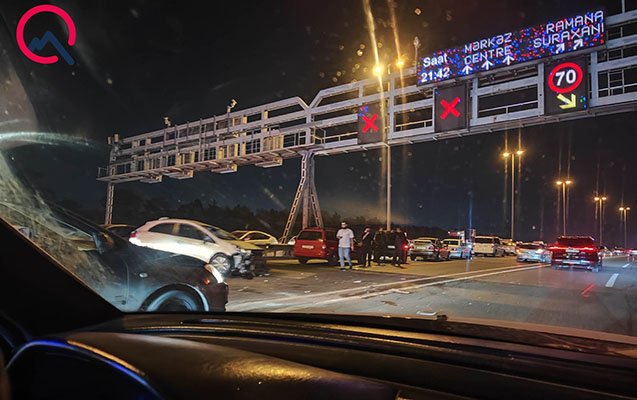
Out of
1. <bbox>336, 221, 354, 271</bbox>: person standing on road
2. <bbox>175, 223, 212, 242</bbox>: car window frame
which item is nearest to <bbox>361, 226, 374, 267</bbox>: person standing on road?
<bbox>336, 221, 354, 271</bbox>: person standing on road

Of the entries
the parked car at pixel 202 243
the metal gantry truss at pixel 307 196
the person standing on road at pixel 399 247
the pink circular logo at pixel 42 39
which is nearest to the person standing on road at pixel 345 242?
the person standing on road at pixel 399 247

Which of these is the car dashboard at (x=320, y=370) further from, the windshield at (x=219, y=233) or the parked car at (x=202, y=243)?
the windshield at (x=219, y=233)

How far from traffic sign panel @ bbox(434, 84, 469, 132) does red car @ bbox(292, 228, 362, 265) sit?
26.1 feet

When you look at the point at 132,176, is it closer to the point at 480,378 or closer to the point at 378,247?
the point at 378,247

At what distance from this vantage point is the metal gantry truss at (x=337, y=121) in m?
18.7

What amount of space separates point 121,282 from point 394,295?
6.41 metres

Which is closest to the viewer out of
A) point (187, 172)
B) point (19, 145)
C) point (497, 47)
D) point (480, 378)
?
point (480, 378)

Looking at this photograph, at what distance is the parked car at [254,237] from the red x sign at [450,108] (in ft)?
36.5

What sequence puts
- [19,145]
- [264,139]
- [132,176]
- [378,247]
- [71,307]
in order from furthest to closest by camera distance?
1. [264,139]
2. [378,247]
3. [132,176]
4. [19,145]
5. [71,307]

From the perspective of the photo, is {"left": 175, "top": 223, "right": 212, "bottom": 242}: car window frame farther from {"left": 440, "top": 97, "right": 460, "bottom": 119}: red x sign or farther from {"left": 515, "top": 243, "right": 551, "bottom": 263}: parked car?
{"left": 515, "top": 243, "right": 551, "bottom": 263}: parked car

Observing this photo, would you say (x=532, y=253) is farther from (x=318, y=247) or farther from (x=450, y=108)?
(x=318, y=247)

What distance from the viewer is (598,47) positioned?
18.6 meters

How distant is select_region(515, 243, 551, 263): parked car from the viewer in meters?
26.8

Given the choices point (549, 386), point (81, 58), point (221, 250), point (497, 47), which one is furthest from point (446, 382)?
point (497, 47)
